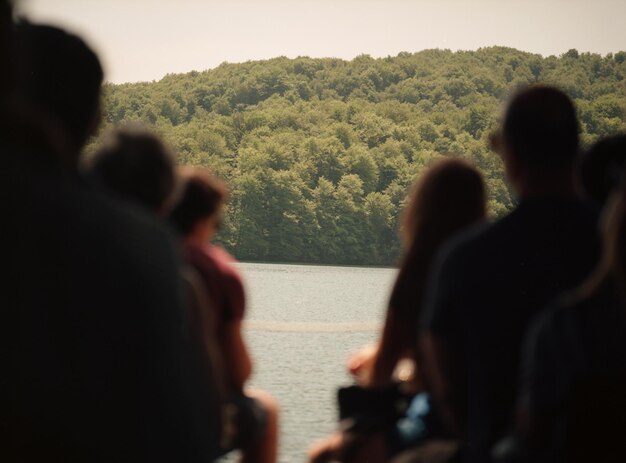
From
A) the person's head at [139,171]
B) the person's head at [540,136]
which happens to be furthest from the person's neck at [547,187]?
the person's head at [139,171]

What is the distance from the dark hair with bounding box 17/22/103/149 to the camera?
133 centimetres

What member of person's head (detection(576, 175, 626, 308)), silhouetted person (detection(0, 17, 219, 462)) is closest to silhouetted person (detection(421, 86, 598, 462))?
person's head (detection(576, 175, 626, 308))

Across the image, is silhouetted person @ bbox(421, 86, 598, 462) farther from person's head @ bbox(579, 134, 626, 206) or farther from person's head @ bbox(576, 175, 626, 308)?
person's head @ bbox(576, 175, 626, 308)

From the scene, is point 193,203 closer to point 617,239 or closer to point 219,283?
point 219,283

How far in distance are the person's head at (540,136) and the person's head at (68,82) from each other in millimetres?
1175

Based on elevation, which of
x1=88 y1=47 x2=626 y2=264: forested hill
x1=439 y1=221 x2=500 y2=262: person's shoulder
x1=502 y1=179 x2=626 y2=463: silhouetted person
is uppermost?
x1=88 y1=47 x2=626 y2=264: forested hill

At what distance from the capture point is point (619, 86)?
9494cm

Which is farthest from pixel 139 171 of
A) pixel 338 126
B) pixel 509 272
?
pixel 338 126

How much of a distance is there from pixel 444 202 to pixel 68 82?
5.63ft

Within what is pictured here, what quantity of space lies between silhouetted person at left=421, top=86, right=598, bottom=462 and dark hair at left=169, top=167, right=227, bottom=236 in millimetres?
1144

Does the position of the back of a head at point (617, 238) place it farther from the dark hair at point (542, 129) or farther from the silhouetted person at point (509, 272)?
the dark hair at point (542, 129)

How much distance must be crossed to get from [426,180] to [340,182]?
3327 inches

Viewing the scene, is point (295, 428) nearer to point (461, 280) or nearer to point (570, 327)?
point (461, 280)

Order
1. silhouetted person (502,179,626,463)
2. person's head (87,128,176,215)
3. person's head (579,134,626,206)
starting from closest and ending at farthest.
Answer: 1. silhouetted person (502,179,626,463)
2. person's head (87,128,176,215)
3. person's head (579,134,626,206)
